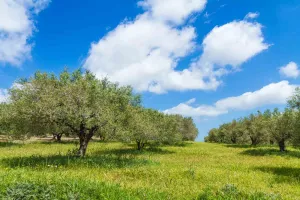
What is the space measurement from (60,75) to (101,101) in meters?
5.10

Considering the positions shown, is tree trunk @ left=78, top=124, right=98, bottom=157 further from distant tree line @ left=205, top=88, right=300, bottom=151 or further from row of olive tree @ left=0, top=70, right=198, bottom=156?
distant tree line @ left=205, top=88, right=300, bottom=151

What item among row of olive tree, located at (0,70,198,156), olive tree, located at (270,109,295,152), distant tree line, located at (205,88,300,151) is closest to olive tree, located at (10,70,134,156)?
row of olive tree, located at (0,70,198,156)

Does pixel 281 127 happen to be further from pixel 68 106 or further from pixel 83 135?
pixel 68 106

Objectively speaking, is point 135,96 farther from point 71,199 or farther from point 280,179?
point 71,199

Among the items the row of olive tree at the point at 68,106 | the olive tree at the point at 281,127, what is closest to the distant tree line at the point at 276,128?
the olive tree at the point at 281,127

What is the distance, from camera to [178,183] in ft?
49.6

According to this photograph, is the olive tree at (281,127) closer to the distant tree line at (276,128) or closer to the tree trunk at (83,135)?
the distant tree line at (276,128)

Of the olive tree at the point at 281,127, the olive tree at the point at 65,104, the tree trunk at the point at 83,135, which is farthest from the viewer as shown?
the olive tree at the point at 281,127

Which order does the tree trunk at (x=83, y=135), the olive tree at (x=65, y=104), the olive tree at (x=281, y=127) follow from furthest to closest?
the olive tree at (x=281, y=127)
the tree trunk at (x=83, y=135)
the olive tree at (x=65, y=104)

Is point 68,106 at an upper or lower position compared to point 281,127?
upper

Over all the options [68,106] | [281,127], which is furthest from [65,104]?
[281,127]

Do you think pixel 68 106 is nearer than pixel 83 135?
Yes

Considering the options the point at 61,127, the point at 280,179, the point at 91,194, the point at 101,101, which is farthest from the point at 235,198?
the point at 61,127

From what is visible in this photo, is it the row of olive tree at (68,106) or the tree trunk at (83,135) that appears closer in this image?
the row of olive tree at (68,106)
